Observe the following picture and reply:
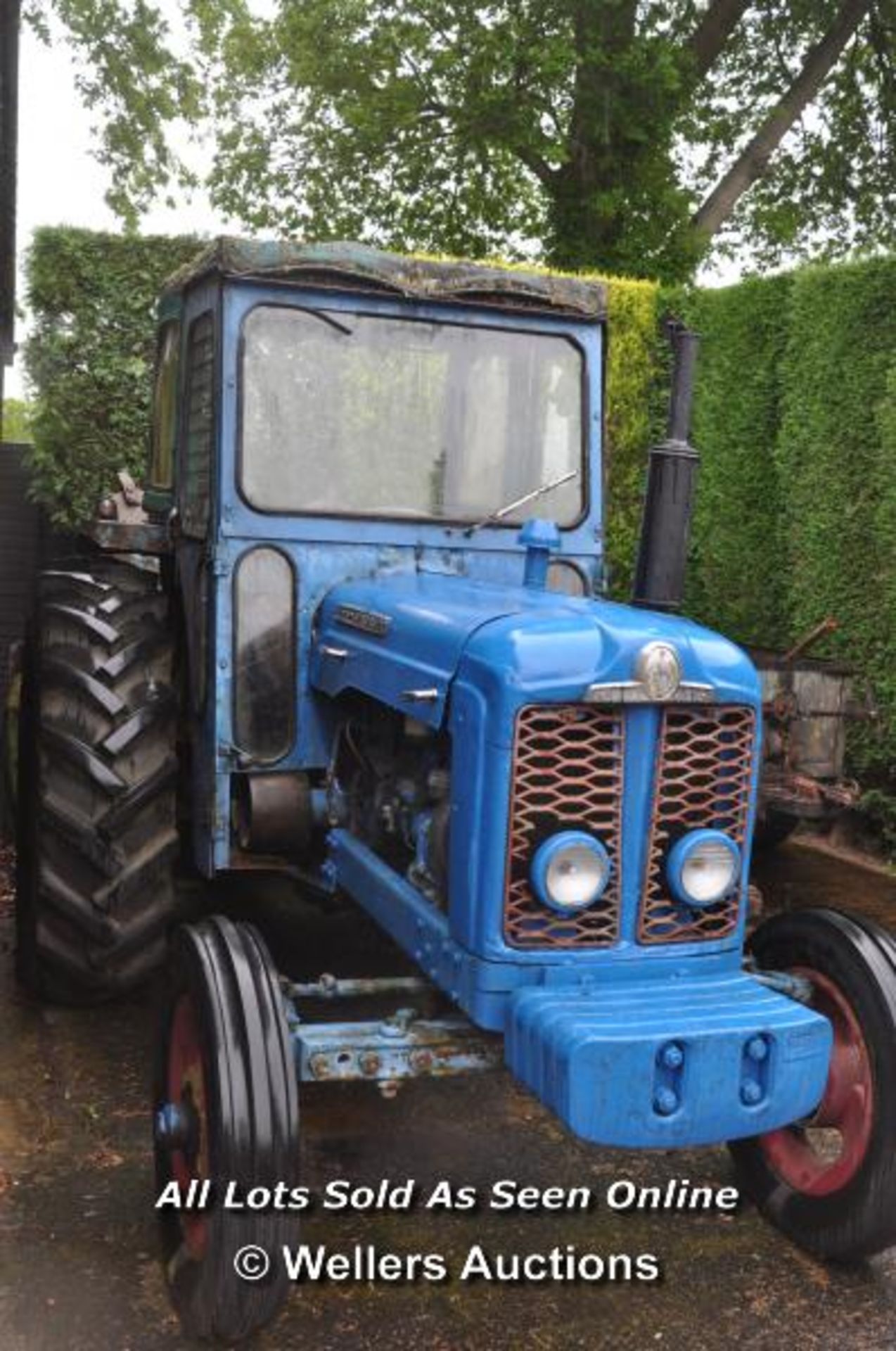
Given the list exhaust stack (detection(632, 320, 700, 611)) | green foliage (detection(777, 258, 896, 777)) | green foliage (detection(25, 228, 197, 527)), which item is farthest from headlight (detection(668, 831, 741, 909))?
green foliage (detection(25, 228, 197, 527))

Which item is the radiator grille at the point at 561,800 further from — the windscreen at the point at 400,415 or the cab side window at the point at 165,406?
the cab side window at the point at 165,406

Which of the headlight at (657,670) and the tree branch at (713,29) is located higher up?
the tree branch at (713,29)

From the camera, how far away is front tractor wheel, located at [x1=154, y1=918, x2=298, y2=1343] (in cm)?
249

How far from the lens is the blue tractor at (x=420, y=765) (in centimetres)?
257

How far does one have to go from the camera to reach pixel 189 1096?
2.82 m

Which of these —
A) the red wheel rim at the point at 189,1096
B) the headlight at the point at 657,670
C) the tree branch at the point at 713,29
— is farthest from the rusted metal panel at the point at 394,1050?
the tree branch at the point at 713,29

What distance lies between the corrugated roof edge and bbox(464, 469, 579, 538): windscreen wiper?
50cm

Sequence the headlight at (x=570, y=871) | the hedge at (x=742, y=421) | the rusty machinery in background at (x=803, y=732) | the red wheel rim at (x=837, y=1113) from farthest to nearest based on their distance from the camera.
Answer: the hedge at (x=742, y=421) → the rusty machinery in background at (x=803, y=732) → the red wheel rim at (x=837, y=1113) → the headlight at (x=570, y=871)

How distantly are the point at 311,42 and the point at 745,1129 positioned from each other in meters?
14.4

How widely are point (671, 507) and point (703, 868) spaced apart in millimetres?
1005

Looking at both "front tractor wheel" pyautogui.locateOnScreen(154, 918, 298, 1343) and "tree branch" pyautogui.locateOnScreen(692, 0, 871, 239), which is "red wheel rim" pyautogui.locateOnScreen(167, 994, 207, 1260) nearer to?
"front tractor wheel" pyautogui.locateOnScreen(154, 918, 298, 1343)

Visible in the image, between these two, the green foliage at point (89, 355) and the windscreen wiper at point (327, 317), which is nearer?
the windscreen wiper at point (327, 317)

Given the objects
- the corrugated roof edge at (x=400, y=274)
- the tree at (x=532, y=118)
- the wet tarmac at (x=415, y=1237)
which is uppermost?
the tree at (x=532, y=118)

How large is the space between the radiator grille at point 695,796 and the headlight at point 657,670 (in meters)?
0.07
